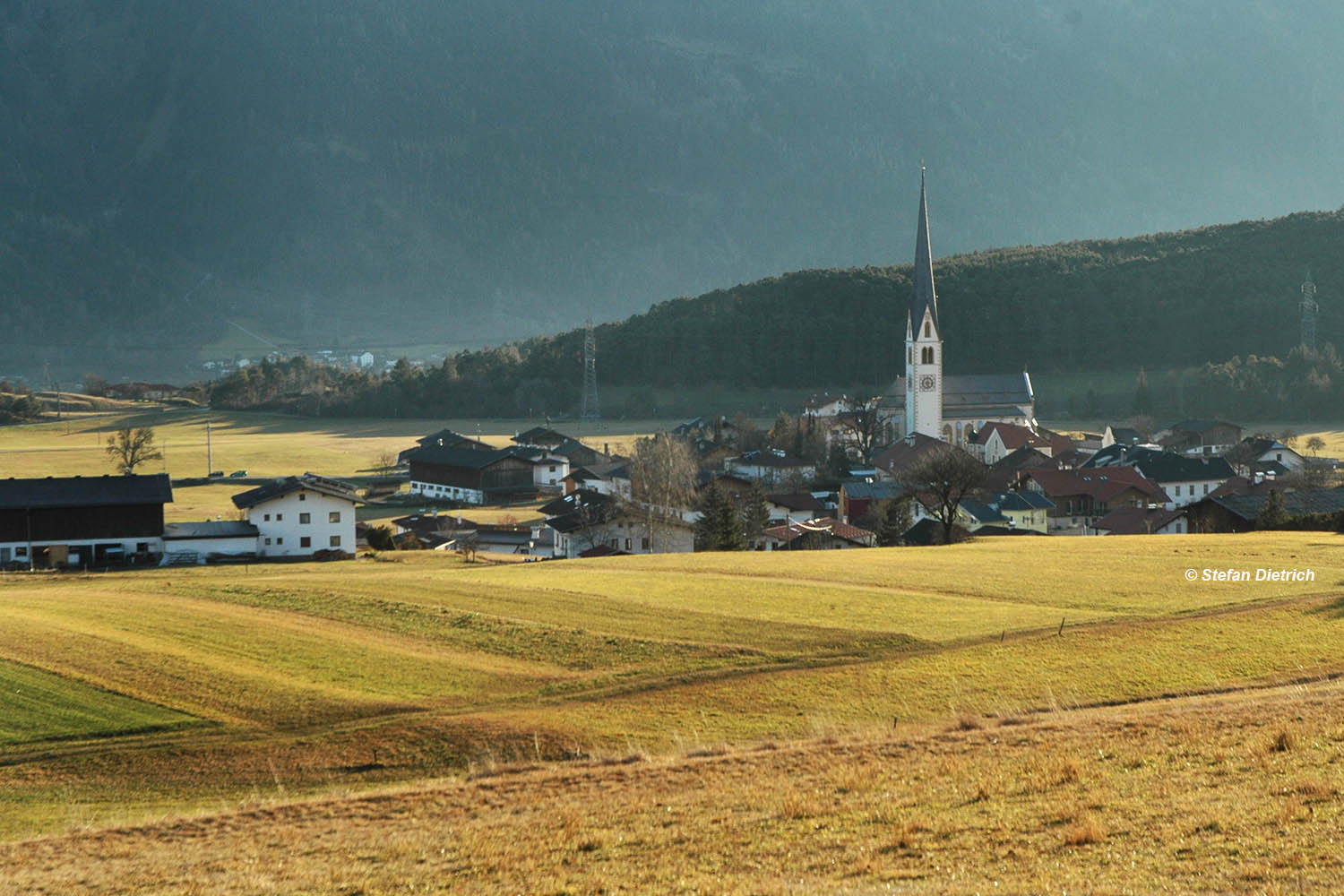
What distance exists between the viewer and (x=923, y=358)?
10850 centimetres

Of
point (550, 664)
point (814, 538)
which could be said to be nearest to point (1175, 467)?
point (814, 538)

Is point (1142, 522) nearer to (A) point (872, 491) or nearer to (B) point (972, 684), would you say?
(A) point (872, 491)

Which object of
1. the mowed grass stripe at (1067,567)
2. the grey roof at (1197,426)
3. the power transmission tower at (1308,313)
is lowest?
the mowed grass stripe at (1067,567)

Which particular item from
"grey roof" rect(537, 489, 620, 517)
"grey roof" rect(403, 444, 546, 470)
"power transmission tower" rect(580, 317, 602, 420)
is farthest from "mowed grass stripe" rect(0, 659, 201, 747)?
"power transmission tower" rect(580, 317, 602, 420)

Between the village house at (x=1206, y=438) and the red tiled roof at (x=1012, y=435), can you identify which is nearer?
the red tiled roof at (x=1012, y=435)

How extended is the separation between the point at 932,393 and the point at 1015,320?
68426 millimetres

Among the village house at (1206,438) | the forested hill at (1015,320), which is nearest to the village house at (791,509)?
the village house at (1206,438)

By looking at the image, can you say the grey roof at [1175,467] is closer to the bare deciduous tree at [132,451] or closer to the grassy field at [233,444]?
the grassy field at [233,444]

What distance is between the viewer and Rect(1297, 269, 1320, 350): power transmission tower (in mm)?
142500

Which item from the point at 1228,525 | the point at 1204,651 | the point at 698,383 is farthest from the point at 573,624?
the point at 698,383

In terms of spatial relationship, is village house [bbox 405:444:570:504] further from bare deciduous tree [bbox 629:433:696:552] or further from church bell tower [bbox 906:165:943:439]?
church bell tower [bbox 906:165:943:439]

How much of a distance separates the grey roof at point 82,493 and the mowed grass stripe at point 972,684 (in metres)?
34.9

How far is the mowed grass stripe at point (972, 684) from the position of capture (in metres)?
20.3

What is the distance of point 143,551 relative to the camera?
4981 cm
